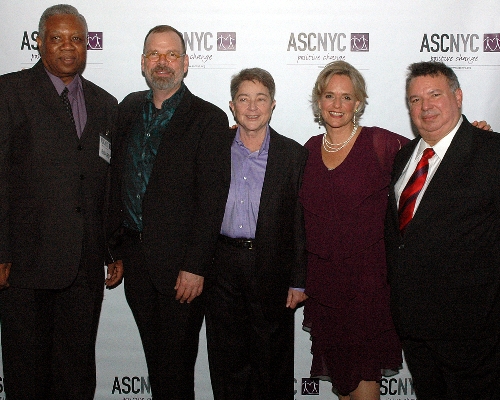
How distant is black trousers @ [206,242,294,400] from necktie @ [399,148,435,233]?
72 cm

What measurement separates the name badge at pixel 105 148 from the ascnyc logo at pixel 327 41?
50.6 inches

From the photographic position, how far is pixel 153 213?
2.32 m

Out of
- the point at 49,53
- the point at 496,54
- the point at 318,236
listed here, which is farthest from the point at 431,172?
the point at 49,53

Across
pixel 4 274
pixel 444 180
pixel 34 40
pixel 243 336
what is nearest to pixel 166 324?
pixel 243 336

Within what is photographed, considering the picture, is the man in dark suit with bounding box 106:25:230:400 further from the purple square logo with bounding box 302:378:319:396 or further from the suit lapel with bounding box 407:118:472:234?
the purple square logo with bounding box 302:378:319:396

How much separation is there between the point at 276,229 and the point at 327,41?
1.34 metres

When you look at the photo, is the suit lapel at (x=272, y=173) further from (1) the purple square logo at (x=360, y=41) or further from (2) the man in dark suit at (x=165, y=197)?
(1) the purple square logo at (x=360, y=41)

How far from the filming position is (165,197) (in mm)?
2334

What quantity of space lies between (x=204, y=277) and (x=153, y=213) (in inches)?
15.3

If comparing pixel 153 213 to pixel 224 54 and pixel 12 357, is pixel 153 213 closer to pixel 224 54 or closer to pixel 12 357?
pixel 12 357

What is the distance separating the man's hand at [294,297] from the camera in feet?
8.42

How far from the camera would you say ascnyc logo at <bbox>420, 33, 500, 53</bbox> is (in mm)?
3057

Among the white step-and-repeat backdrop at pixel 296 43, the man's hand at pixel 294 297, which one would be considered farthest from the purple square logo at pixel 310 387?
the white step-and-repeat backdrop at pixel 296 43

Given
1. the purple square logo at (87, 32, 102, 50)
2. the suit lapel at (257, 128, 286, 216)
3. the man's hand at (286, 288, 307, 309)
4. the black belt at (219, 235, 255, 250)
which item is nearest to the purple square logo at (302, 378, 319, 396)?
the man's hand at (286, 288, 307, 309)
